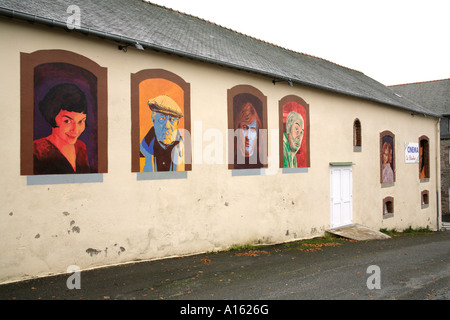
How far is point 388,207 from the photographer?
18391 mm

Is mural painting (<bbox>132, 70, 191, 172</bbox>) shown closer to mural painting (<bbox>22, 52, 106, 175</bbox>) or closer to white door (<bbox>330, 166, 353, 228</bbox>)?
mural painting (<bbox>22, 52, 106, 175</bbox>)

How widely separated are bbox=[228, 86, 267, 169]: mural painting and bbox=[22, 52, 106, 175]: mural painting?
398cm

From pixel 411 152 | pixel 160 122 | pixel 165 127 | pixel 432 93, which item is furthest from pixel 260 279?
pixel 432 93

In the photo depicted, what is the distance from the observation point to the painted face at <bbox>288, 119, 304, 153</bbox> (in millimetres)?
12820

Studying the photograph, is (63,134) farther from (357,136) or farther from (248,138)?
(357,136)

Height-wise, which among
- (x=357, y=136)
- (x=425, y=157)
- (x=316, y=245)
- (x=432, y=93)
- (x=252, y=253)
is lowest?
(x=316, y=245)

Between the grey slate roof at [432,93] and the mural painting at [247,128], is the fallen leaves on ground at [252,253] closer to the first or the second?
the mural painting at [247,128]

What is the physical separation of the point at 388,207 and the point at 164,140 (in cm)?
1329

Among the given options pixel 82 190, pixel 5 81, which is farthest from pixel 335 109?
pixel 5 81

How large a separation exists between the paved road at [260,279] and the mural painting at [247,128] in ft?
8.91

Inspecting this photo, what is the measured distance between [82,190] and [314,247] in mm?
7064

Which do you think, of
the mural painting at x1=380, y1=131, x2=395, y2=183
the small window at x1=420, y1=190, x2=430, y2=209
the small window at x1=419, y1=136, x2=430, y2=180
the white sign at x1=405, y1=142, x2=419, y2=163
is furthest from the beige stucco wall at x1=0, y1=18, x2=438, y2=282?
the small window at x1=419, y1=136, x2=430, y2=180

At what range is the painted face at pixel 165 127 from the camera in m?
9.18

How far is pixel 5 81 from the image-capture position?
A: 22.9 feet
